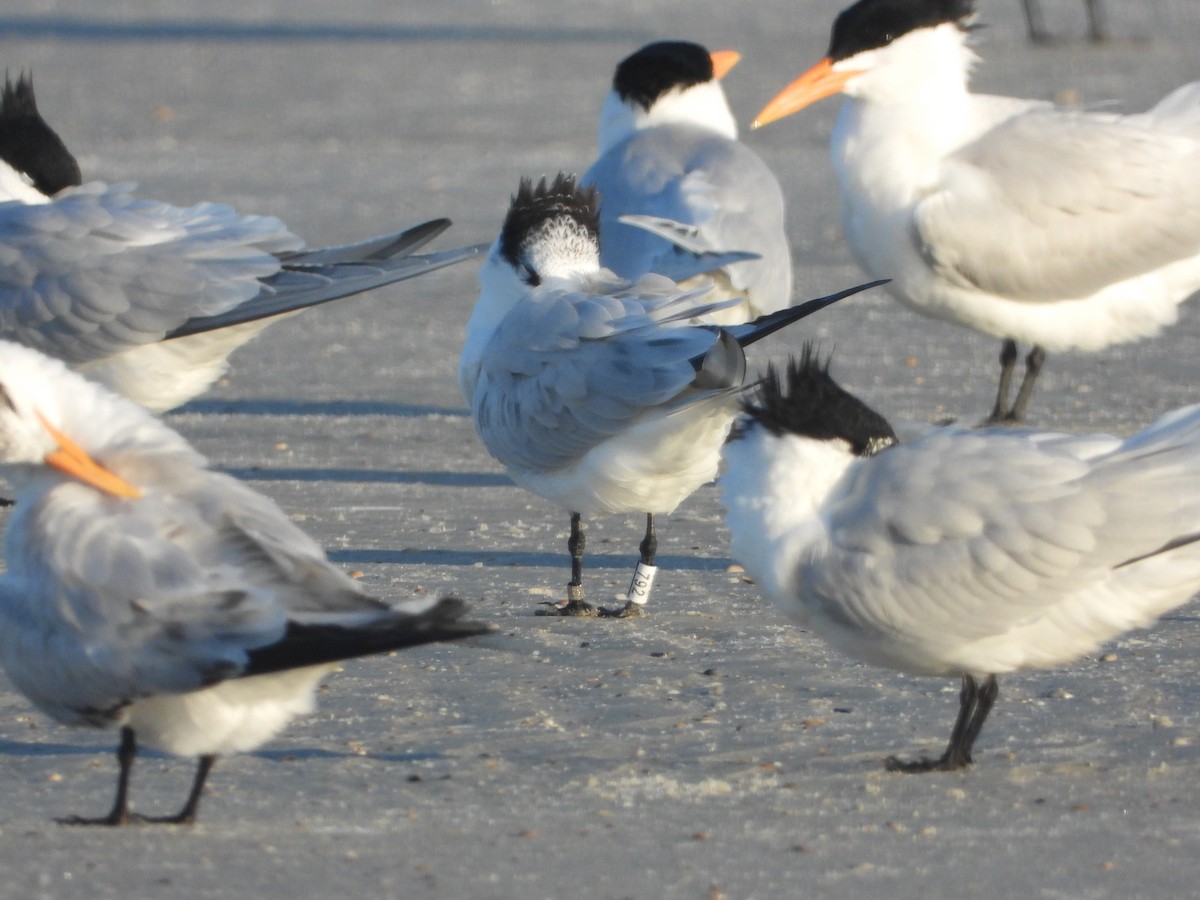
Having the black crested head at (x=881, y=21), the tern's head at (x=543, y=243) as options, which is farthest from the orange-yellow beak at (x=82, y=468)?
the black crested head at (x=881, y=21)

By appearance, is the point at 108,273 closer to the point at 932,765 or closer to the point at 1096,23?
the point at 932,765

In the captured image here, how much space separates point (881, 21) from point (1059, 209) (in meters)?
0.88

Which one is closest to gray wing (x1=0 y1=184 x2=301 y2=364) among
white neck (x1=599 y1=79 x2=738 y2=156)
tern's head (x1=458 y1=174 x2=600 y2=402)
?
tern's head (x1=458 y1=174 x2=600 y2=402)

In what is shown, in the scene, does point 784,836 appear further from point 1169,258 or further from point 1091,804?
point 1169,258

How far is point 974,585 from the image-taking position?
372 centimetres

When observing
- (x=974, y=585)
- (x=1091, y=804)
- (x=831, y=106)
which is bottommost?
(x=831, y=106)

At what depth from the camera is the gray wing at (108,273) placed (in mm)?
6172

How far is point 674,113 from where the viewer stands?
7320 millimetres

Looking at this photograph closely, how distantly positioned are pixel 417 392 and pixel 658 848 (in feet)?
14.3

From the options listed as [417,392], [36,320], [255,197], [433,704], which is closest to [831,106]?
[255,197]

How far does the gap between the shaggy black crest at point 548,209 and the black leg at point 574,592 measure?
793 millimetres

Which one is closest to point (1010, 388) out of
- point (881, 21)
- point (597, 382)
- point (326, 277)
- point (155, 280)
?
point (881, 21)

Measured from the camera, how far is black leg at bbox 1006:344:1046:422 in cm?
692

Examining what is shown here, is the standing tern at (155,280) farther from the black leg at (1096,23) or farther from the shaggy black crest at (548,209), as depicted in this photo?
the black leg at (1096,23)
